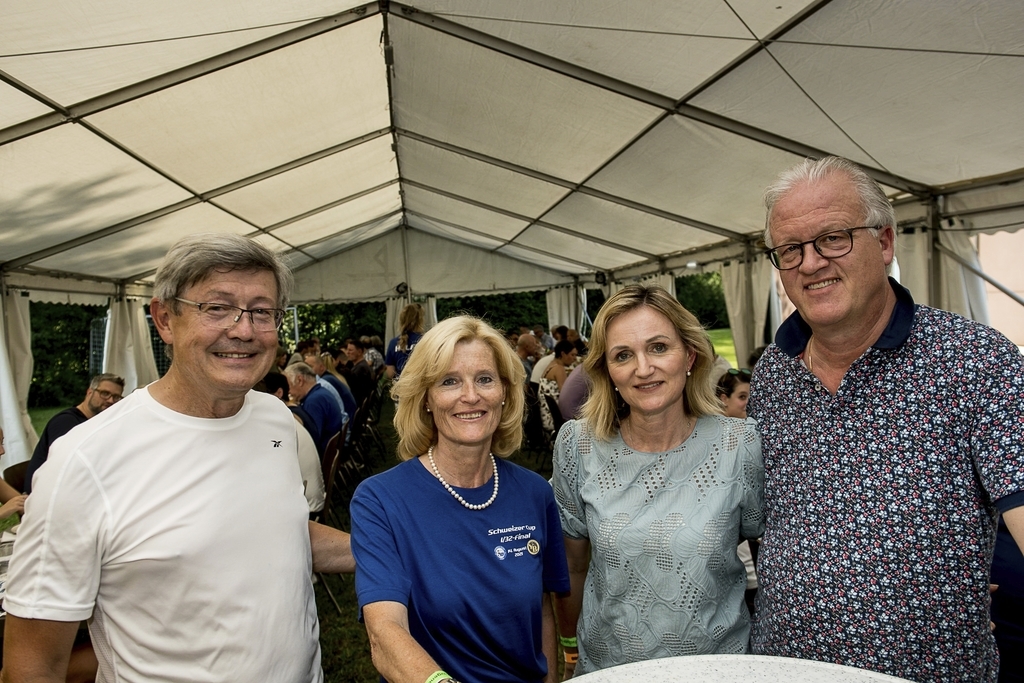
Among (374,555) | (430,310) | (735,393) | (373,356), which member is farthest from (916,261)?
(430,310)

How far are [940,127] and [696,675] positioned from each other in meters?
4.03

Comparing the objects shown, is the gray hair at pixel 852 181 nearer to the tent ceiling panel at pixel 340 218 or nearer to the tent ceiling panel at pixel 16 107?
the tent ceiling panel at pixel 16 107

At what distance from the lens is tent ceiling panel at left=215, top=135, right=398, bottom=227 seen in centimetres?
721

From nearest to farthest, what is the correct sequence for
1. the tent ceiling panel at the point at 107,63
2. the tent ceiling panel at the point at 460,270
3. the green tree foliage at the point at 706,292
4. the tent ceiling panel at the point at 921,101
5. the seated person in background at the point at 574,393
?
the tent ceiling panel at the point at 921,101 < the tent ceiling panel at the point at 107,63 < the seated person in background at the point at 574,393 < the tent ceiling panel at the point at 460,270 < the green tree foliage at the point at 706,292

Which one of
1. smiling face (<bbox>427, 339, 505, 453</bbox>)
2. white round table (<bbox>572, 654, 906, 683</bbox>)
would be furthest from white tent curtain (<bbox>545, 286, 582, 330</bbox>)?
white round table (<bbox>572, 654, 906, 683</bbox>)

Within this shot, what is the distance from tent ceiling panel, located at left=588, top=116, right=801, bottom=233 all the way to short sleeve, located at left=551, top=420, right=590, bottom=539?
366 cm

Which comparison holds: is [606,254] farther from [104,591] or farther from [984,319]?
[104,591]

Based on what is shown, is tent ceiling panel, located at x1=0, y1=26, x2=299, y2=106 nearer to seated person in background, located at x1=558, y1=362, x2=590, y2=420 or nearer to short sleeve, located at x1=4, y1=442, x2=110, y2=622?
short sleeve, located at x1=4, y1=442, x2=110, y2=622

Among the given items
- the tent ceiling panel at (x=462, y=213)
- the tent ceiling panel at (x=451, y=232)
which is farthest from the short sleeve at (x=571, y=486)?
the tent ceiling panel at (x=451, y=232)

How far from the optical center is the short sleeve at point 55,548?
112 cm

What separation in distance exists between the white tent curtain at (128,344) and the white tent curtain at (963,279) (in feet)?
32.0

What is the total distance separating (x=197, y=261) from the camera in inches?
49.5

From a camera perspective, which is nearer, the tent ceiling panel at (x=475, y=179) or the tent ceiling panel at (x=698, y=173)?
the tent ceiling panel at (x=698, y=173)

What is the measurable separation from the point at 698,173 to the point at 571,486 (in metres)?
4.70
